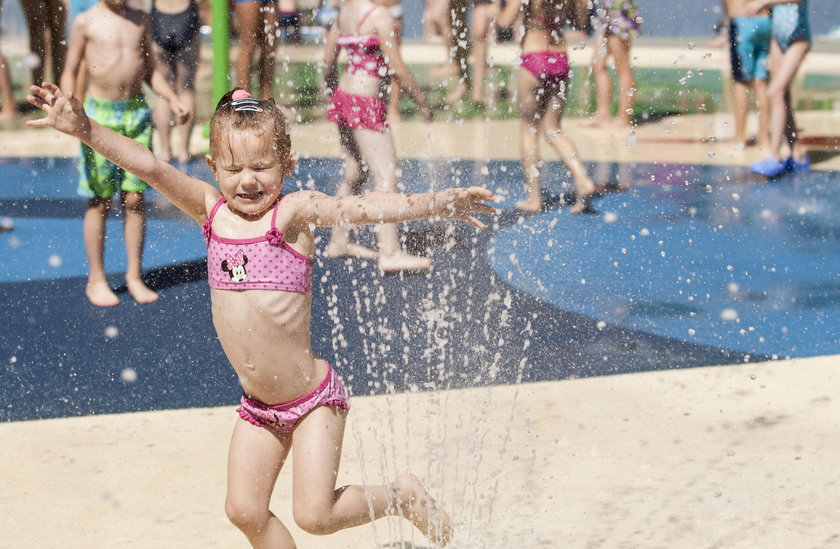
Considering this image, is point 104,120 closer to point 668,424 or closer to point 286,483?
point 286,483

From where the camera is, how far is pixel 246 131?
9.05 feet

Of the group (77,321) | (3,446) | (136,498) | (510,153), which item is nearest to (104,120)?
(77,321)

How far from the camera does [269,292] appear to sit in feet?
9.23

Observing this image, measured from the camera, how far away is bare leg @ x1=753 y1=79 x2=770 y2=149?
9492 mm

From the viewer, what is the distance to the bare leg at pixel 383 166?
19.2 feet

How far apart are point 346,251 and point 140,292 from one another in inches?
48.3

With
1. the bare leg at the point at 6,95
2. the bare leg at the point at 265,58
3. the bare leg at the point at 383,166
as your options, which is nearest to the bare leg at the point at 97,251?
the bare leg at the point at 383,166

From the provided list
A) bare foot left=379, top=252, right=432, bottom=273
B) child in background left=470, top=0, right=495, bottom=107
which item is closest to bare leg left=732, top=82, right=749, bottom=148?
child in background left=470, top=0, right=495, bottom=107

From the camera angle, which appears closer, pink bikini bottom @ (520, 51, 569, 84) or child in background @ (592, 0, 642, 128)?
pink bikini bottom @ (520, 51, 569, 84)

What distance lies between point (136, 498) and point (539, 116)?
4.90m

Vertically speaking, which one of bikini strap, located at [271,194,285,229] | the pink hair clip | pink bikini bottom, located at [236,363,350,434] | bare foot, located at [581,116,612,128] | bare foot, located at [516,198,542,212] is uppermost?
the pink hair clip

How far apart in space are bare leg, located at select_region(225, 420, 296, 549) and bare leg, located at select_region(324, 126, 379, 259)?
10.3 ft

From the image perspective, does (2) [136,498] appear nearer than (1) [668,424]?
Yes

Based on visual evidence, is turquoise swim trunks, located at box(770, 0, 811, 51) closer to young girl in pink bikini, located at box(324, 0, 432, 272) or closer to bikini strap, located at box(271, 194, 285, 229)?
young girl in pink bikini, located at box(324, 0, 432, 272)
